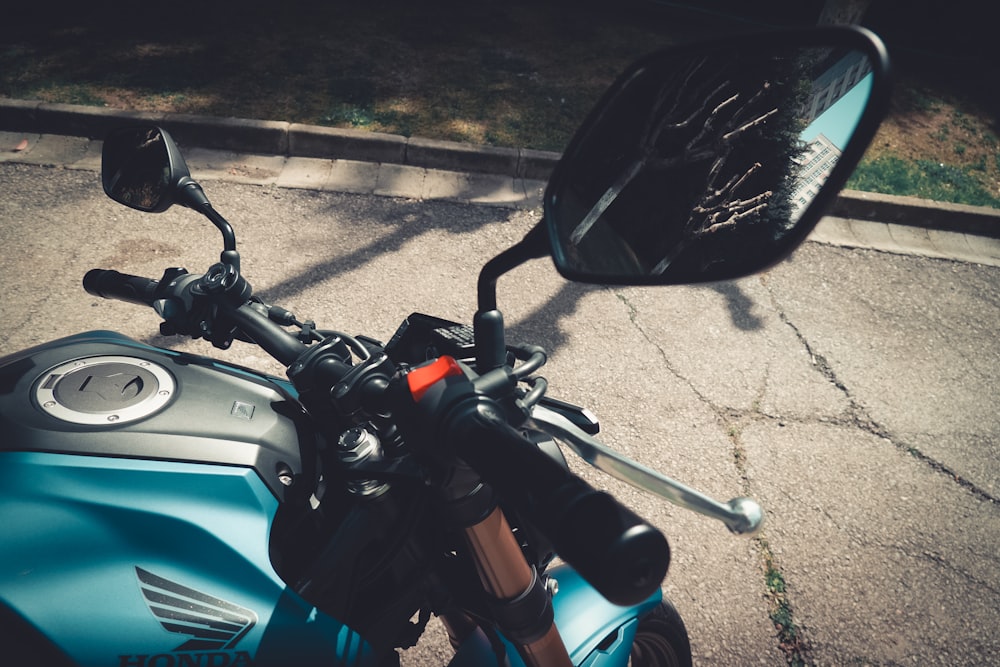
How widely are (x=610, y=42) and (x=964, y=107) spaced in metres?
4.12

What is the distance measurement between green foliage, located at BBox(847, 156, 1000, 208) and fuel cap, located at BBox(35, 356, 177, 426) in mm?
5787

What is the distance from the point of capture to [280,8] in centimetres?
687

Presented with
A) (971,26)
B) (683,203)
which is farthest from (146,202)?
(971,26)

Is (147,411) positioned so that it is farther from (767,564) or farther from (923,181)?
(923,181)

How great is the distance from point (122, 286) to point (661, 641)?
1.61m

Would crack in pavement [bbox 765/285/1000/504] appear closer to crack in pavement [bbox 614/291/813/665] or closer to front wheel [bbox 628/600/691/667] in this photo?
crack in pavement [bbox 614/291/813/665]

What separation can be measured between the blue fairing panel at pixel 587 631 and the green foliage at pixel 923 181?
5.18m

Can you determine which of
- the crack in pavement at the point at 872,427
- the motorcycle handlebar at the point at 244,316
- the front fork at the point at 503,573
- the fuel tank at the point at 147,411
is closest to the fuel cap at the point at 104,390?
the fuel tank at the point at 147,411

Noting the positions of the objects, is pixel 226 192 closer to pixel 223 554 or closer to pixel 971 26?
pixel 223 554

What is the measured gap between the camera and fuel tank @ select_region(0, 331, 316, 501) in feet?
3.10

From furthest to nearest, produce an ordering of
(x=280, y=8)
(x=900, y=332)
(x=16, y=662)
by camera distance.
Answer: (x=280, y=8) < (x=900, y=332) < (x=16, y=662)

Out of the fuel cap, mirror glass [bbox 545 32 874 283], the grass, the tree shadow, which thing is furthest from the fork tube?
the grass

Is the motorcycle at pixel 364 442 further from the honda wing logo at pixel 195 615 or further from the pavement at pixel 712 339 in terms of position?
the pavement at pixel 712 339

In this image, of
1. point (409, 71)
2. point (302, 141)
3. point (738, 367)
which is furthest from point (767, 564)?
point (409, 71)
